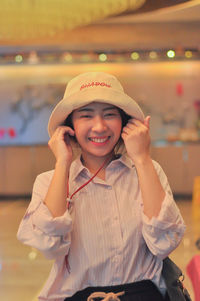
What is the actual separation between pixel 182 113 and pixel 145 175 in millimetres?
8965

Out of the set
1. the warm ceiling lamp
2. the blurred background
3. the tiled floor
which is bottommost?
the tiled floor

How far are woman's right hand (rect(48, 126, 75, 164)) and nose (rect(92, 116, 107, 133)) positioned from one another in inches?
4.4

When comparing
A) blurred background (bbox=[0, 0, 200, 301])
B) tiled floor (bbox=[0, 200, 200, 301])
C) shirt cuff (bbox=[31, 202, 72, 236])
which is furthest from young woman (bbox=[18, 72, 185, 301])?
blurred background (bbox=[0, 0, 200, 301])

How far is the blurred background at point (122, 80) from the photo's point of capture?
9193mm

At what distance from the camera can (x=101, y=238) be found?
1.59 meters

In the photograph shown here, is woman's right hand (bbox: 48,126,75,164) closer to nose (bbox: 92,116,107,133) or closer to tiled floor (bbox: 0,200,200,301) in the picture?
nose (bbox: 92,116,107,133)

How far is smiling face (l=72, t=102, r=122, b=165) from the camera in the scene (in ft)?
5.52

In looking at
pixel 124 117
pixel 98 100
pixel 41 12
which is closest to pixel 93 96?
pixel 98 100

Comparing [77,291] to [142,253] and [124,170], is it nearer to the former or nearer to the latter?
[142,253]

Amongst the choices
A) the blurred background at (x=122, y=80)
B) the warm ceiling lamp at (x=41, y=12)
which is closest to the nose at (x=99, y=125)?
the warm ceiling lamp at (x=41, y=12)

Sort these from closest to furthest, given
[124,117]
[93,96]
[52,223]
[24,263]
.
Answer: [52,223] → [93,96] → [124,117] → [24,263]

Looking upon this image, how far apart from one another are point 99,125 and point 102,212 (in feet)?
0.97

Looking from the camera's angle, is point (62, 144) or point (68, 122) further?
point (68, 122)

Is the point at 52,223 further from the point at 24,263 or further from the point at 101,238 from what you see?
the point at 24,263
